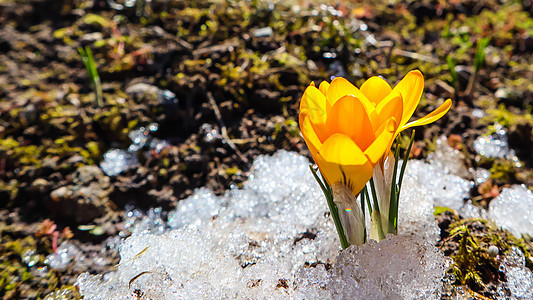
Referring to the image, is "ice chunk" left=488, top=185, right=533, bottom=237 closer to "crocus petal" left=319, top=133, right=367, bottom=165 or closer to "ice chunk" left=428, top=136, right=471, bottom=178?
"ice chunk" left=428, top=136, right=471, bottom=178

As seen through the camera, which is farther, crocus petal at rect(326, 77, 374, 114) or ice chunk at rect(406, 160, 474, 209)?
ice chunk at rect(406, 160, 474, 209)

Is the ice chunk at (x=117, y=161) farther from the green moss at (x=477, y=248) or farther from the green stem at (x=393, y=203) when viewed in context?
the green moss at (x=477, y=248)

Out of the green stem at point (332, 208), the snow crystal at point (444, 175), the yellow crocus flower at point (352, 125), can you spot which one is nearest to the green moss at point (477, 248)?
the snow crystal at point (444, 175)

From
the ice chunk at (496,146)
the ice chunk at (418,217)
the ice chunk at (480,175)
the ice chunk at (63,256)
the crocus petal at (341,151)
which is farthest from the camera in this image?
the ice chunk at (496,146)

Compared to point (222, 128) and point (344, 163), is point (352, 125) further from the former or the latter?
point (222, 128)

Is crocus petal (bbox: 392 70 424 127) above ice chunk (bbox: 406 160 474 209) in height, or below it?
above

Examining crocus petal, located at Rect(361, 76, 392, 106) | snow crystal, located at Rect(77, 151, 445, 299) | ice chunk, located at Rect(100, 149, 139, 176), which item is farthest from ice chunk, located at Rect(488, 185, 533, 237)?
ice chunk, located at Rect(100, 149, 139, 176)

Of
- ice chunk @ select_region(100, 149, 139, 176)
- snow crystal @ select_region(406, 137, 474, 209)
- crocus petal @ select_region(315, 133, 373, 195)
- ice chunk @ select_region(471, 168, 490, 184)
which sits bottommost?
ice chunk @ select_region(100, 149, 139, 176)
